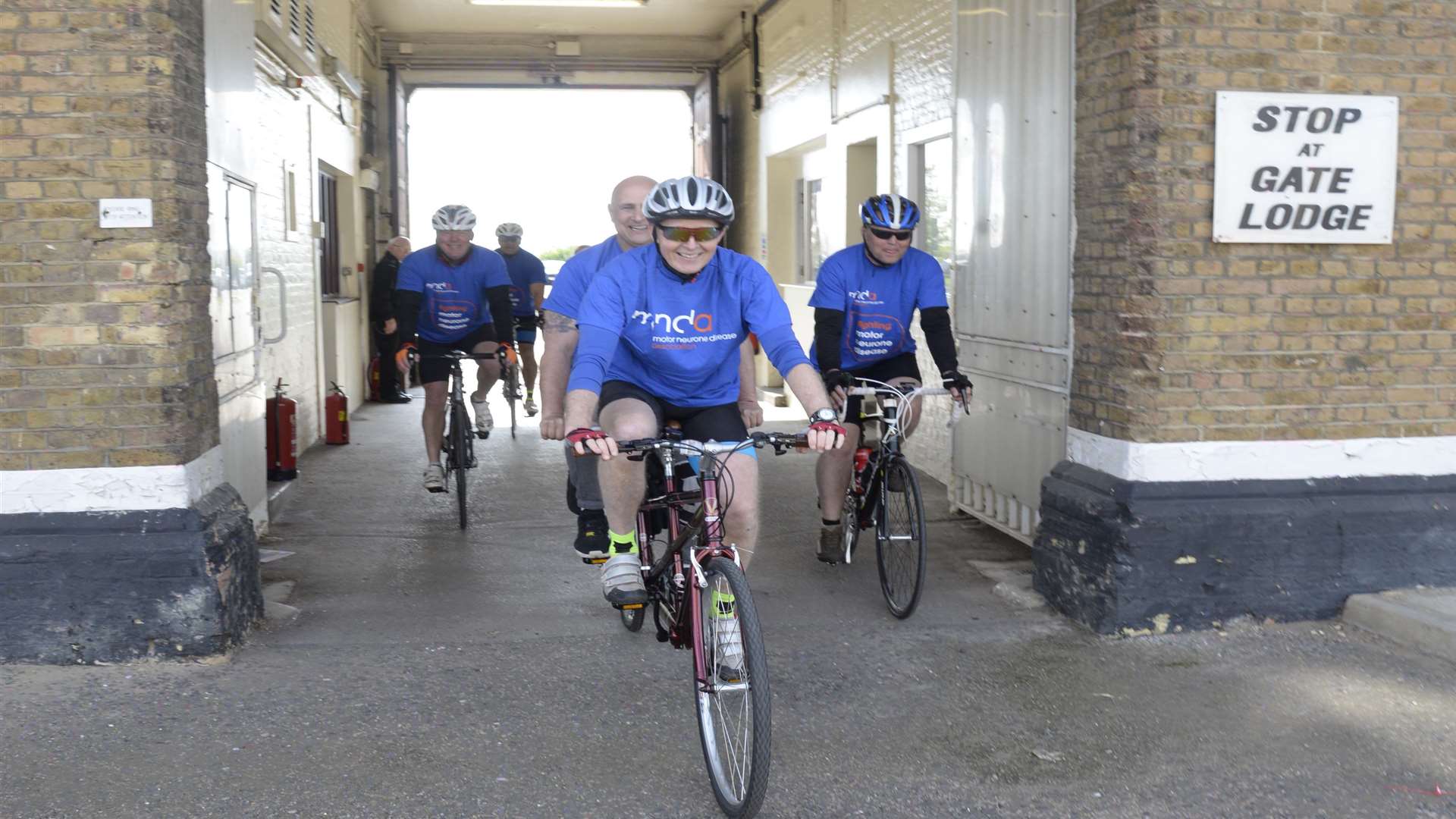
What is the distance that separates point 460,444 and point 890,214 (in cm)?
327

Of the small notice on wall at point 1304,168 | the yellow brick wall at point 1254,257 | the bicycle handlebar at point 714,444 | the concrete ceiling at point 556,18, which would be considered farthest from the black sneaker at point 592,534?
the concrete ceiling at point 556,18

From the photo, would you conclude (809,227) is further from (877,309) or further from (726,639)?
(726,639)

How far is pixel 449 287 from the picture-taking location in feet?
29.4

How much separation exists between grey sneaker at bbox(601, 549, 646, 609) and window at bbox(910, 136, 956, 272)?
5282 mm

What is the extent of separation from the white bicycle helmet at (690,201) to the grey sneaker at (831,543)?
2.83m

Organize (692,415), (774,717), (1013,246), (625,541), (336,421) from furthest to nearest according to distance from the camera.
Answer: (336,421), (1013,246), (692,415), (625,541), (774,717)

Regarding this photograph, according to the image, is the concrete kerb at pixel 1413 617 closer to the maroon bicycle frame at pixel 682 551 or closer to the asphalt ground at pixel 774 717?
the asphalt ground at pixel 774 717

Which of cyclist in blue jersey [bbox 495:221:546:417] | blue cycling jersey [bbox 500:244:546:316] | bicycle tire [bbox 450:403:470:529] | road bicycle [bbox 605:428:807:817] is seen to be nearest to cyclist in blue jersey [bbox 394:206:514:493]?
bicycle tire [bbox 450:403:470:529]

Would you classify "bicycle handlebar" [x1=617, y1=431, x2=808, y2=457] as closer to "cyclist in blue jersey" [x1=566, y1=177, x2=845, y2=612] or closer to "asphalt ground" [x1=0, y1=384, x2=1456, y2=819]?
"cyclist in blue jersey" [x1=566, y1=177, x2=845, y2=612]

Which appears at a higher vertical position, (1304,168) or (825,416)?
(1304,168)

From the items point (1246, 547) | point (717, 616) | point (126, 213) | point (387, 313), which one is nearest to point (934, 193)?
point (1246, 547)

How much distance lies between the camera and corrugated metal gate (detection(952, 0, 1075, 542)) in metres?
6.60

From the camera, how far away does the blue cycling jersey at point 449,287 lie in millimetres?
8914

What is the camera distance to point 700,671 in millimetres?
3973
